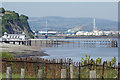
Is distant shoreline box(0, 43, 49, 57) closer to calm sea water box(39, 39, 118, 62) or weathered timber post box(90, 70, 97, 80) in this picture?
calm sea water box(39, 39, 118, 62)

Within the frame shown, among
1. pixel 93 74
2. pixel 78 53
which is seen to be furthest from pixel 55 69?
pixel 78 53

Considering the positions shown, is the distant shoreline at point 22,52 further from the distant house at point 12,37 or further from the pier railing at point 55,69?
the pier railing at point 55,69

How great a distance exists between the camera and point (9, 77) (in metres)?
14.7

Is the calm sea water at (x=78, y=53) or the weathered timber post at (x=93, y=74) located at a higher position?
the weathered timber post at (x=93, y=74)

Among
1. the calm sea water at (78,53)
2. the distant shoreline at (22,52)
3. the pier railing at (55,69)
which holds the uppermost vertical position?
the pier railing at (55,69)

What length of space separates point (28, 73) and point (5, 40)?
126 m

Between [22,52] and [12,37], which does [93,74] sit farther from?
[12,37]

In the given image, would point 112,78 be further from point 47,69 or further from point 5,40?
point 5,40

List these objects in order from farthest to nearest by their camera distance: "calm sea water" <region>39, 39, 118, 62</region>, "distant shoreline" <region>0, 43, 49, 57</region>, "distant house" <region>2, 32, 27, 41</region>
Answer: "distant house" <region>2, 32, 27, 41</region>
"calm sea water" <region>39, 39, 118, 62</region>
"distant shoreline" <region>0, 43, 49, 57</region>

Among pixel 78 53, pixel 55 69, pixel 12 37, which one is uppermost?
pixel 12 37

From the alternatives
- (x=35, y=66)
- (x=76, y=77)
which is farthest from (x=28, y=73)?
(x=76, y=77)

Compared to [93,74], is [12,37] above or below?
above

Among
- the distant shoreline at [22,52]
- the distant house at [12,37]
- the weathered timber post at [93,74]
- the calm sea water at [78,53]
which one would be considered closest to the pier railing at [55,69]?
the weathered timber post at [93,74]

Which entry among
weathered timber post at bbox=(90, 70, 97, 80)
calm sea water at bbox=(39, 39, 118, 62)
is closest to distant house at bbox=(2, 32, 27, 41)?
calm sea water at bbox=(39, 39, 118, 62)
